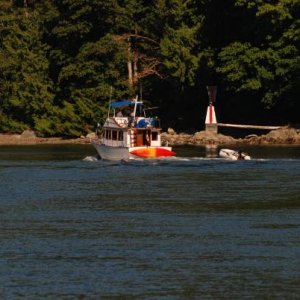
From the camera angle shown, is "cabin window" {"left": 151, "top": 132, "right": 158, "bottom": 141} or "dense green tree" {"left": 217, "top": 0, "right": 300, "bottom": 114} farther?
"dense green tree" {"left": 217, "top": 0, "right": 300, "bottom": 114}

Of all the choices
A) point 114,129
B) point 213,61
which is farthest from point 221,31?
point 114,129

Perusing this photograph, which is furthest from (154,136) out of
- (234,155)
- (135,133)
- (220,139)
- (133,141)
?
(220,139)

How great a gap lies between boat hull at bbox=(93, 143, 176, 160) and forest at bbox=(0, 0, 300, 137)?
18077 mm

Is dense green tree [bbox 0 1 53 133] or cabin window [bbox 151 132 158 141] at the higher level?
dense green tree [bbox 0 1 53 133]

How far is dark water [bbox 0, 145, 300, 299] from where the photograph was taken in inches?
1119

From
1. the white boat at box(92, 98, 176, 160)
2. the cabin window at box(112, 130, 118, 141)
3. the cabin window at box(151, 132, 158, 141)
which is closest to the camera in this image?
the white boat at box(92, 98, 176, 160)

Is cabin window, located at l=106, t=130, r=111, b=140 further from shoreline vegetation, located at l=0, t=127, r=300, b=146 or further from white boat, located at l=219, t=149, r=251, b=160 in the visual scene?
white boat, located at l=219, t=149, r=251, b=160

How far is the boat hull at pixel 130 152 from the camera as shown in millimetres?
71750

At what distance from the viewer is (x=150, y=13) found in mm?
104812

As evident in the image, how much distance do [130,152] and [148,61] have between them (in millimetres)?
32665

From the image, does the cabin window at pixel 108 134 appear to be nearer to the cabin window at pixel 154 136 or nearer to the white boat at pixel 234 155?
the cabin window at pixel 154 136

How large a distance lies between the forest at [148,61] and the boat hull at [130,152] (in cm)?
1808

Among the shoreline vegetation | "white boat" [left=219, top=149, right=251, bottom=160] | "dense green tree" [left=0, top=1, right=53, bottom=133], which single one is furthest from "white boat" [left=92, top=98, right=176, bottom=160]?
"dense green tree" [left=0, top=1, right=53, bottom=133]

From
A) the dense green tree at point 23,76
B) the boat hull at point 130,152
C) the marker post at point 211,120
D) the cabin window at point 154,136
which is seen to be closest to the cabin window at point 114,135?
the boat hull at point 130,152
